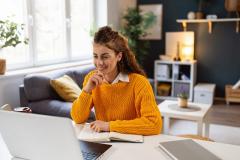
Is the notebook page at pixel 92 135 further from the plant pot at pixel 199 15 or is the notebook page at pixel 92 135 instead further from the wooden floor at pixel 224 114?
the plant pot at pixel 199 15

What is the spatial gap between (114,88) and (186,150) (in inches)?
23.0

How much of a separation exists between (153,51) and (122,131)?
457 centimetres

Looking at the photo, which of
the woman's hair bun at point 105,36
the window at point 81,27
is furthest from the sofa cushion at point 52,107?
the window at point 81,27

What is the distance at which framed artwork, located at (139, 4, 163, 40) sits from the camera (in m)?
5.61

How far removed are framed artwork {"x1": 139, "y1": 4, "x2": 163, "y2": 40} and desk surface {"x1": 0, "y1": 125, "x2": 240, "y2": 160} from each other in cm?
455

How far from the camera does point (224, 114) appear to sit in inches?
173

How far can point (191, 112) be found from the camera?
312 centimetres

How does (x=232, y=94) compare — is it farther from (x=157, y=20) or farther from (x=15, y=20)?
(x=15, y=20)

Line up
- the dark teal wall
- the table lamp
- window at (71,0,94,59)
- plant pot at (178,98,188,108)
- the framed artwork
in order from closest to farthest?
plant pot at (178,98,188,108)
window at (71,0,94,59)
the dark teal wall
the table lamp
the framed artwork

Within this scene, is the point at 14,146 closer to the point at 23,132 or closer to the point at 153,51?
the point at 23,132

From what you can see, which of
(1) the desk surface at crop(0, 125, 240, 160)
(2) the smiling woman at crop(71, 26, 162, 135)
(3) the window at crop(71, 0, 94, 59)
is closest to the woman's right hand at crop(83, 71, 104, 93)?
(2) the smiling woman at crop(71, 26, 162, 135)

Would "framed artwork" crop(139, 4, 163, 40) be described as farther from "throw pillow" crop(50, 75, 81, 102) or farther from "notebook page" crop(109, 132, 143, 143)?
"notebook page" crop(109, 132, 143, 143)

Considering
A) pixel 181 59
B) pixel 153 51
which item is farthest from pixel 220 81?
pixel 153 51

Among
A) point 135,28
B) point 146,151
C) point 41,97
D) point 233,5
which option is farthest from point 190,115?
point 233,5
